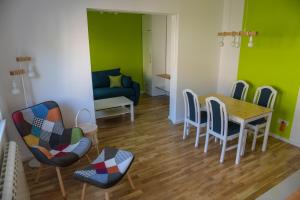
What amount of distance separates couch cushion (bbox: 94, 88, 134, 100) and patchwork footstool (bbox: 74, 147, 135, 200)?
266 cm

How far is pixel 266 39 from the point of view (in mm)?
3639

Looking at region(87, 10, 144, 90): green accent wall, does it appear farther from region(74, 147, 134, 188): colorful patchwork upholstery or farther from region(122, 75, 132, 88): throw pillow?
region(74, 147, 134, 188): colorful patchwork upholstery

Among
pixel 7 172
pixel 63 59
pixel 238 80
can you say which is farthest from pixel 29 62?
pixel 238 80

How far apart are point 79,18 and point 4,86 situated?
1.34 metres

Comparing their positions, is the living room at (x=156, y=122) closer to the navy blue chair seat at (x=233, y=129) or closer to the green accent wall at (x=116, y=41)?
the navy blue chair seat at (x=233, y=129)

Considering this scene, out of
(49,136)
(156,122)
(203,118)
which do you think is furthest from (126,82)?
(49,136)

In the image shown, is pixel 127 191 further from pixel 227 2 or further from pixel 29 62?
pixel 227 2

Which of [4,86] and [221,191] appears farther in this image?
[4,86]

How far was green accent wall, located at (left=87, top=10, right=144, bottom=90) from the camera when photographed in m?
5.50

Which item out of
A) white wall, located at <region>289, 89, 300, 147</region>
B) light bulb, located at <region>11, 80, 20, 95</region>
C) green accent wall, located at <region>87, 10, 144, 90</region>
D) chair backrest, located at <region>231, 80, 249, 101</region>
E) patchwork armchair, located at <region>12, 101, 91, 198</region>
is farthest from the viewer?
green accent wall, located at <region>87, 10, 144, 90</region>

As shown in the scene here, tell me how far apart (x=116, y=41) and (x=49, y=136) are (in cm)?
372

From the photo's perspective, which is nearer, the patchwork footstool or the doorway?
the patchwork footstool

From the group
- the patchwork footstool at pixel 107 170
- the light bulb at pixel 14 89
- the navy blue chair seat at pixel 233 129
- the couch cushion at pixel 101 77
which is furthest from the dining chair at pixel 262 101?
the couch cushion at pixel 101 77

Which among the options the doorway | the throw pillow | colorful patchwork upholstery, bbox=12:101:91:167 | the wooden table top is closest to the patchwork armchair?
colorful patchwork upholstery, bbox=12:101:91:167
